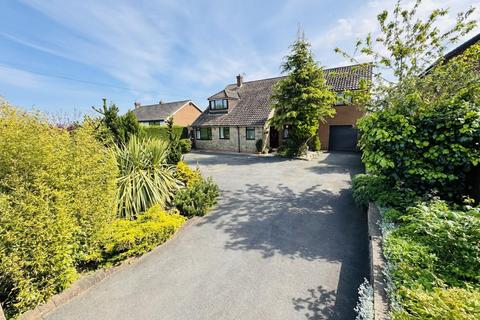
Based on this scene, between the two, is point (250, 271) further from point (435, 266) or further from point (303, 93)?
point (303, 93)

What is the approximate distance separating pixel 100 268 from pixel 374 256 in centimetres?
470

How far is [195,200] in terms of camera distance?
5.78 metres

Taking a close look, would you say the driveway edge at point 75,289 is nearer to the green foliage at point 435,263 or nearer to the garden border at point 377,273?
the garden border at point 377,273

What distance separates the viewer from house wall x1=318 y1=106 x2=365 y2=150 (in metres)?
15.8

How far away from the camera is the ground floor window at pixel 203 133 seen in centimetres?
2001

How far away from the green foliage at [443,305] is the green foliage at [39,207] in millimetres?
4244

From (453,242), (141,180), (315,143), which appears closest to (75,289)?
(141,180)

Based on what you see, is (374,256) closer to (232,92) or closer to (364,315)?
(364,315)

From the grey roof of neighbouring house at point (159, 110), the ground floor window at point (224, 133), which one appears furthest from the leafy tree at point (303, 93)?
the grey roof of neighbouring house at point (159, 110)

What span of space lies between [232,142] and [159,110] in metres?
20.0

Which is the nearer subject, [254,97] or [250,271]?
[250,271]

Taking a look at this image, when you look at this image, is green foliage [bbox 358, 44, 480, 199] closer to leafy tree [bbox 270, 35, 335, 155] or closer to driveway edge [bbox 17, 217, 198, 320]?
driveway edge [bbox 17, 217, 198, 320]

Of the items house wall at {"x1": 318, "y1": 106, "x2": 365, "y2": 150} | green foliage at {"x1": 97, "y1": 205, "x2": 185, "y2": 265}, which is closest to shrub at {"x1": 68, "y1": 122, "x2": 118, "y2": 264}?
green foliage at {"x1": 97, "y1": 205, "x2": 185, "y2": 265}

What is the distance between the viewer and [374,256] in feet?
10.1
